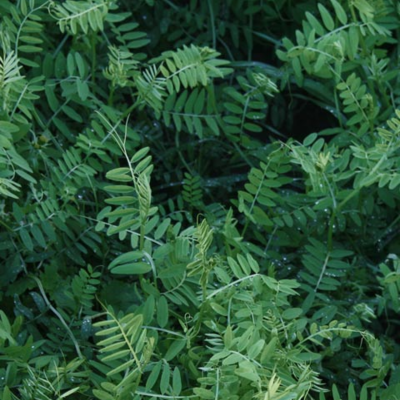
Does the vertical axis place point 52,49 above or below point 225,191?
above

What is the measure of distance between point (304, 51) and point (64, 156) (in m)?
0.54

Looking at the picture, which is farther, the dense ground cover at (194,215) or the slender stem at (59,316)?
the slender stem at (59,316)

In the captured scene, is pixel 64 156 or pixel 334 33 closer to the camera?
pixel 64 156

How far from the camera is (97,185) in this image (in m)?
1.74

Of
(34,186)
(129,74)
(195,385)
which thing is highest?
(129,74)

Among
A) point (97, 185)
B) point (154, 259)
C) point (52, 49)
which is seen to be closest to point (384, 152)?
point (154, 259)

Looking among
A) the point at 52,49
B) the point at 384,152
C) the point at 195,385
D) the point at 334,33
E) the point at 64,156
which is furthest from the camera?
the point at 52,49

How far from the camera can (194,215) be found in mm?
1874

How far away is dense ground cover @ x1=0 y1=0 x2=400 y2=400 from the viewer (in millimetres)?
1365

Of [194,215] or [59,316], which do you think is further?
[194,215]

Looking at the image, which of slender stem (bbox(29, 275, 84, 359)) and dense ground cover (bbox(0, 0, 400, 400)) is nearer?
dense ground cover (bbox(0, 0, 400, 400))

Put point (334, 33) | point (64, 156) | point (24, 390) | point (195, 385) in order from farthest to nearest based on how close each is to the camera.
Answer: point (334, 33)
point (64, 156)
point (195, 385)
point (24, 390)

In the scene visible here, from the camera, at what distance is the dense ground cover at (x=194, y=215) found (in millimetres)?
1365

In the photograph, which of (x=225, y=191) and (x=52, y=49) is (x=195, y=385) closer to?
(x=225, y=191)
